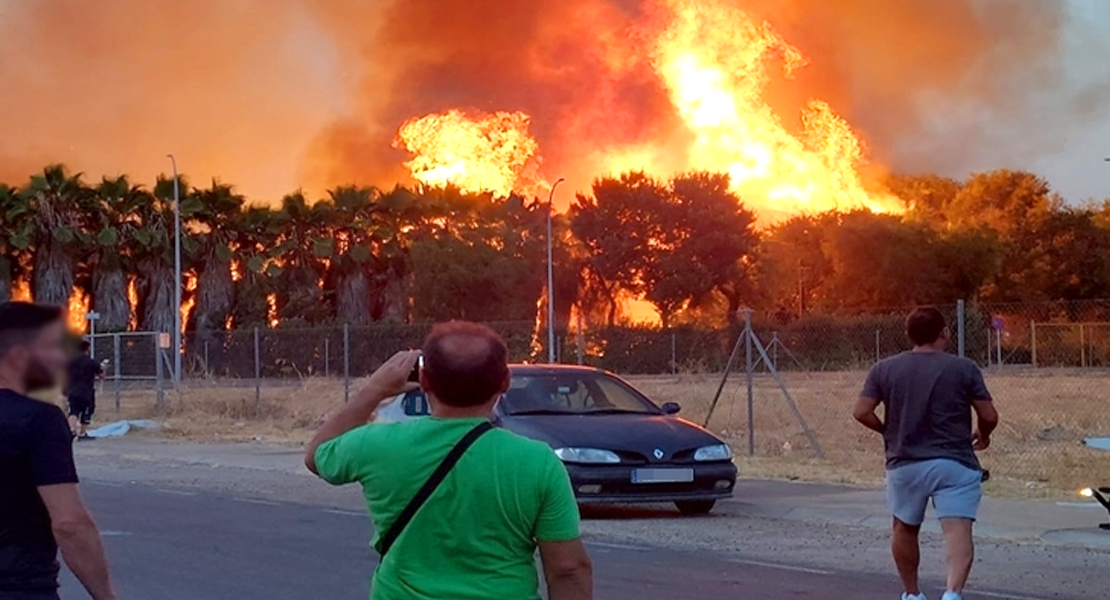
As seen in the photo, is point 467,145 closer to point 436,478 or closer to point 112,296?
point 112,296

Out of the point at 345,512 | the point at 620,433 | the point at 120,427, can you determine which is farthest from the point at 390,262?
the point at 620,433

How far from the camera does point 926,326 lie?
8508 millimetres

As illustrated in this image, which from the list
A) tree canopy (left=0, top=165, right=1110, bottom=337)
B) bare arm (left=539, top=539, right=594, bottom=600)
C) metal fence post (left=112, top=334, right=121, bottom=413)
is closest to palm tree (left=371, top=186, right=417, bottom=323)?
tree canopy (left=0, top=165, right=1110, bottom=337)

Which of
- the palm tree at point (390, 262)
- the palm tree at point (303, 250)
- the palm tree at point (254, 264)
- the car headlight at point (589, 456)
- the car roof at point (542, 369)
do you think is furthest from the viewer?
the palm tree at point (390, 262)

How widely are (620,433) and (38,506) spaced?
1011 cm

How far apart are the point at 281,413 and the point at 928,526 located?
1960 cm

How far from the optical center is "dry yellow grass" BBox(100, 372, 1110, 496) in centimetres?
1812

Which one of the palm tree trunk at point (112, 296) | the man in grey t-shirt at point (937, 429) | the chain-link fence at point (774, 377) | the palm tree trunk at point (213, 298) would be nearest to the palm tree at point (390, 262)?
the palm tree trunk at point (213, 298)

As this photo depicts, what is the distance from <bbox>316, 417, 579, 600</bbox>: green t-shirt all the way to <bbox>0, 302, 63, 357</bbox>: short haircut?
0.86 metres

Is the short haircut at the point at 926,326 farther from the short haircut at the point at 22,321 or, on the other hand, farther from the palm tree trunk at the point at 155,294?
the palm tree trunk at the point at 155,294

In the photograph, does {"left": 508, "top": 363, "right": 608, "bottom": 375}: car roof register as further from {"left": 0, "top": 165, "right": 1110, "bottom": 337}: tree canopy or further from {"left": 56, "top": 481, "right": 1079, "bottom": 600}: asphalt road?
{"left": 0, "top": 165, "right": 1110, "bottom": 337}: tree canopy

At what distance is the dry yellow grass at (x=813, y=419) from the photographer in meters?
18.1

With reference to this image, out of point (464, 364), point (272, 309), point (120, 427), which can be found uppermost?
point (272, 309)

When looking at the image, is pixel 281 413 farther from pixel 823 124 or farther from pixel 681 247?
pixel 823 124
